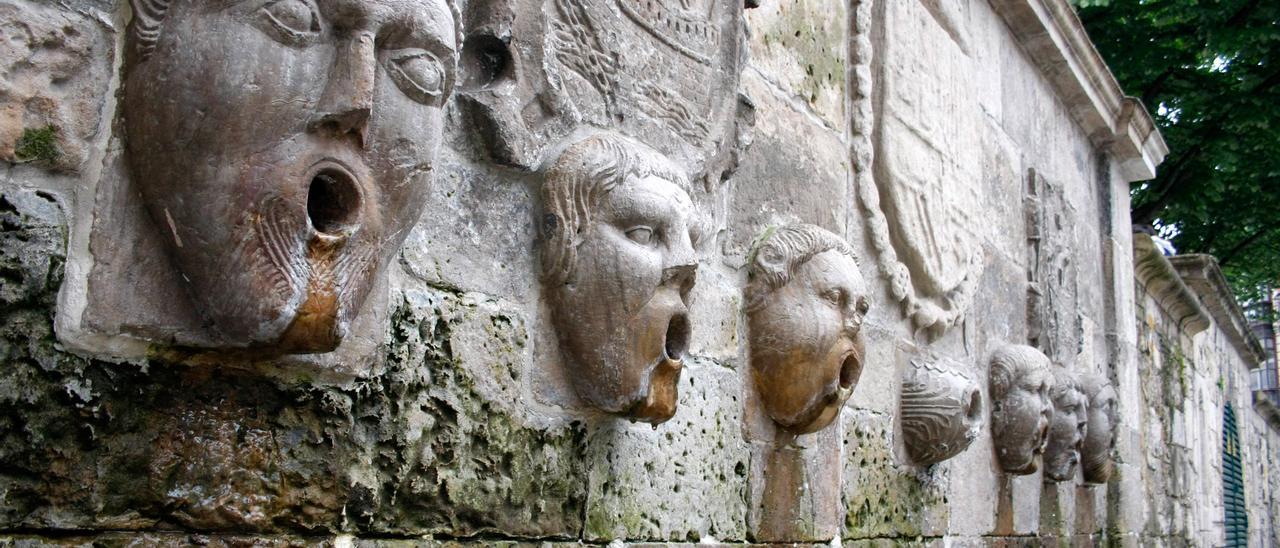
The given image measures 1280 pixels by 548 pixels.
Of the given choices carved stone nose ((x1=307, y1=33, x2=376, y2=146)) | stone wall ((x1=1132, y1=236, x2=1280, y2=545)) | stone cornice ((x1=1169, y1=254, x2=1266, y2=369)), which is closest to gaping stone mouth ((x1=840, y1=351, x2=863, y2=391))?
carved stone nose ((x1=307, y1=33, x2=376, y2=146))

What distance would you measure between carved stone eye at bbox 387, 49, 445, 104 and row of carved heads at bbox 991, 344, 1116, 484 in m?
3.37

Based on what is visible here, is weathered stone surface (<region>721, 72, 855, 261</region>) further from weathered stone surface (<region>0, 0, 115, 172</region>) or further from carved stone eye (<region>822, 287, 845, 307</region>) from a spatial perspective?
weathered stone surface (<region>0, 0, 115, 172</region>)

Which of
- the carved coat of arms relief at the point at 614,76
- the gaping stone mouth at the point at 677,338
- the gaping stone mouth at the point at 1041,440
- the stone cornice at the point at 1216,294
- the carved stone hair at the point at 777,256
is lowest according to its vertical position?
the gaping stone mouth at the point at 677,338

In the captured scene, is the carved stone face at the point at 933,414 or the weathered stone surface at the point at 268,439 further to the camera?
the carved stone face at the point at 933,414

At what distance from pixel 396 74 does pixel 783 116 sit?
165 cm

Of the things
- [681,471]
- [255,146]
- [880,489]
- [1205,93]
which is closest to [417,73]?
[255,146]

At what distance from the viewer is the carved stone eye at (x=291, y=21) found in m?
1.49

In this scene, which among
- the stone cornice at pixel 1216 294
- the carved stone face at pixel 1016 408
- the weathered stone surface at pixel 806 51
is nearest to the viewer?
the weathered stone surface at pixel 806 51

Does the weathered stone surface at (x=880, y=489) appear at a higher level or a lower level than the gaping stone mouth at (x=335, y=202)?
lower

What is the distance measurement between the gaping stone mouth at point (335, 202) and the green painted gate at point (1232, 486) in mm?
11042

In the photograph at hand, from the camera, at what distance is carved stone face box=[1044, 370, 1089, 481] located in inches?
197

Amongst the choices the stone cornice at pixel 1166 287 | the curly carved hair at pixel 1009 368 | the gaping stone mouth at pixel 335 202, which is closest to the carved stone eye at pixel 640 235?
the gaping stone mouth at pixel 335 202

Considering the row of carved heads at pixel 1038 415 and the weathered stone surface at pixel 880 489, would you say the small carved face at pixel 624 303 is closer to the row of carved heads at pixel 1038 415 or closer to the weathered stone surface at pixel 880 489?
the weathered stone surface at pixel 880 489

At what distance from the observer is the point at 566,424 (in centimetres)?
219
